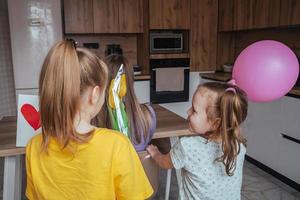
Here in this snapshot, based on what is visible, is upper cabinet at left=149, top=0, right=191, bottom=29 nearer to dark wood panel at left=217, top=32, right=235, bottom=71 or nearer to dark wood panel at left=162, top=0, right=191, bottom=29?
dark wood panel at left=162, top=0, right=191, bottom=29

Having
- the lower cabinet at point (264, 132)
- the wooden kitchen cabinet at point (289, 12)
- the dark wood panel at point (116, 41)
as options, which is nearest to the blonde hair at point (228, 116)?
the lower cabinet at point (264, 132)

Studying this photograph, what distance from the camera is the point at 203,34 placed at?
3.40 m

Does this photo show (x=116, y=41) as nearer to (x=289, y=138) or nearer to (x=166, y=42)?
(x=166, y=42)

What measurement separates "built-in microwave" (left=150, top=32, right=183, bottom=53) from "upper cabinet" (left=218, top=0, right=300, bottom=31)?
55cm

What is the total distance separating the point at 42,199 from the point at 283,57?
39.6 inches

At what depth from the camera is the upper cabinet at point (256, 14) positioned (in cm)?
234

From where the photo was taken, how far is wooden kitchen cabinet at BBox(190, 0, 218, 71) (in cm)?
334

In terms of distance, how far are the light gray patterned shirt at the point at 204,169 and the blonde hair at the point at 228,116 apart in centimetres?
3

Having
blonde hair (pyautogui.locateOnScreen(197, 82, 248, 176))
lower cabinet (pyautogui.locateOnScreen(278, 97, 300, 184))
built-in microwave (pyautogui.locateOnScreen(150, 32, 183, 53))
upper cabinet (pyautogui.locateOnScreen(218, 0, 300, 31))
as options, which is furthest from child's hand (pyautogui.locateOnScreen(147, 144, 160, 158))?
built-in microwave (pyautogui.locateOnScreen(150, 32, 183, 53))

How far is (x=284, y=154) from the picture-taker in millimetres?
2271

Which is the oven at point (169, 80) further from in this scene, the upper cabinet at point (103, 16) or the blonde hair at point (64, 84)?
the blonde hair at point (64, 84)

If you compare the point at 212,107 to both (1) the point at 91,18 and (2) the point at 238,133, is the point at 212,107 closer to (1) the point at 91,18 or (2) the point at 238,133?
(2) the point at 238,133

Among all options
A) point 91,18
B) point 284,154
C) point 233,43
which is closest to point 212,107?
point 284,154

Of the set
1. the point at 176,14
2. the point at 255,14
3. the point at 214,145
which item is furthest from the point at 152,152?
the point at 176,14
